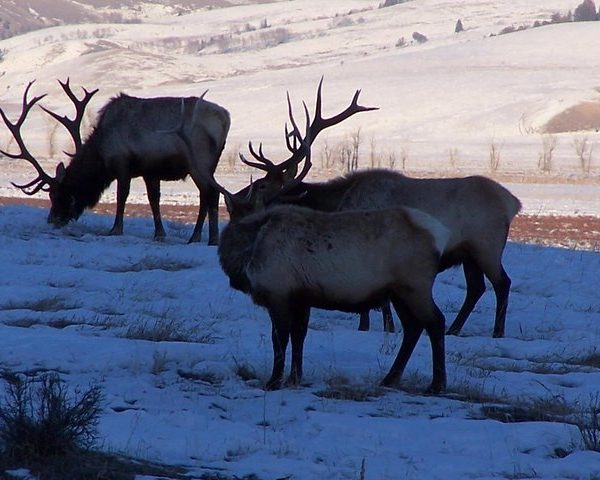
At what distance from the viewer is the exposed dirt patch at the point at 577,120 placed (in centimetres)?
5903

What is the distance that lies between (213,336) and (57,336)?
64.3 inches

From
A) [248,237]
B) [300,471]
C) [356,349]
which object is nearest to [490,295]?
[356,349]

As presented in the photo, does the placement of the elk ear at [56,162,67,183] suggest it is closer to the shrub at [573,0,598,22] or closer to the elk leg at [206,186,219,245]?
the elk leg at [206,186,219,245]

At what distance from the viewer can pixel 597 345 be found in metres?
11.7

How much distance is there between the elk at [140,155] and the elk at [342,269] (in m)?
7.37

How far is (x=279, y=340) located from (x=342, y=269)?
70 centimetres

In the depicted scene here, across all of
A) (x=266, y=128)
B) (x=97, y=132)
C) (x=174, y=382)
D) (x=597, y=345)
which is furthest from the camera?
(x=266, y=128)

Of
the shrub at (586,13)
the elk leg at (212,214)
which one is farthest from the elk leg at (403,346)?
the shrub at (586,13)

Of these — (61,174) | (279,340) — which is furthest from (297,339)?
(61,174)

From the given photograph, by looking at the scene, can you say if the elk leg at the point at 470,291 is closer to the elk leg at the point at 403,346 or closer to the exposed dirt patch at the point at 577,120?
the elk leg at the point at 403,346

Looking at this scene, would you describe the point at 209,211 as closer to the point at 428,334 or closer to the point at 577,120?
the point at 428,334

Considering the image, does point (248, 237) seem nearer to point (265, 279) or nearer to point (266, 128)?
point (265, 279)

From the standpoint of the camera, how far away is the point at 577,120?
197 feet

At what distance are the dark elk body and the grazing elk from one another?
2642 mm
